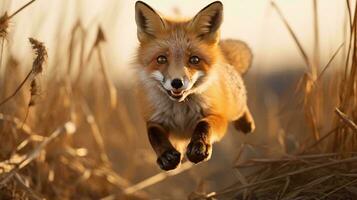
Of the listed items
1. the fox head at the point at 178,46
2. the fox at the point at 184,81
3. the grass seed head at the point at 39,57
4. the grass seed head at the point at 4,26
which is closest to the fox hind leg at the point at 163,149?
the fox at the point at 184,81

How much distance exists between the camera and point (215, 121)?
4.63 metres

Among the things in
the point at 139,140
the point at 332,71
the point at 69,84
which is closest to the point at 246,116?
the point at 332,71

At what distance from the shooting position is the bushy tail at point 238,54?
5.62 meters

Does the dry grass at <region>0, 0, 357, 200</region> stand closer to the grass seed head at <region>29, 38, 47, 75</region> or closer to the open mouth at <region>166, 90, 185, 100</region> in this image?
the grass seed head at <region>29, 38, 47, 75</region>

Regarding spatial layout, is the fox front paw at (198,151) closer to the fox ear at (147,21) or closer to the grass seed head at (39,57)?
the fox ear at (147,21)

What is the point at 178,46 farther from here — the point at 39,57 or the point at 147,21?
the point at 39,57

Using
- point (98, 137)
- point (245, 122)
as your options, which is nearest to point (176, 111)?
point (245, 122)

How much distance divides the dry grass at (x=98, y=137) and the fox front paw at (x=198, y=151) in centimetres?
55

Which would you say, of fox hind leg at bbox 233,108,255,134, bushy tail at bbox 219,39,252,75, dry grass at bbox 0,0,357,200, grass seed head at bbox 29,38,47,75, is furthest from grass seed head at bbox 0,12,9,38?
fox hind leg at bbox 233,108,255,134

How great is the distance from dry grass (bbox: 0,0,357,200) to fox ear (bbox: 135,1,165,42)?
2.60 ft

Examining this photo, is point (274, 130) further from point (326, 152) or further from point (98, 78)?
point (326, 152)

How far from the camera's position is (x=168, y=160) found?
13.8 ft

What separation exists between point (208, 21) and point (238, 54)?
4.01ft

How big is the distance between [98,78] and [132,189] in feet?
4.69
